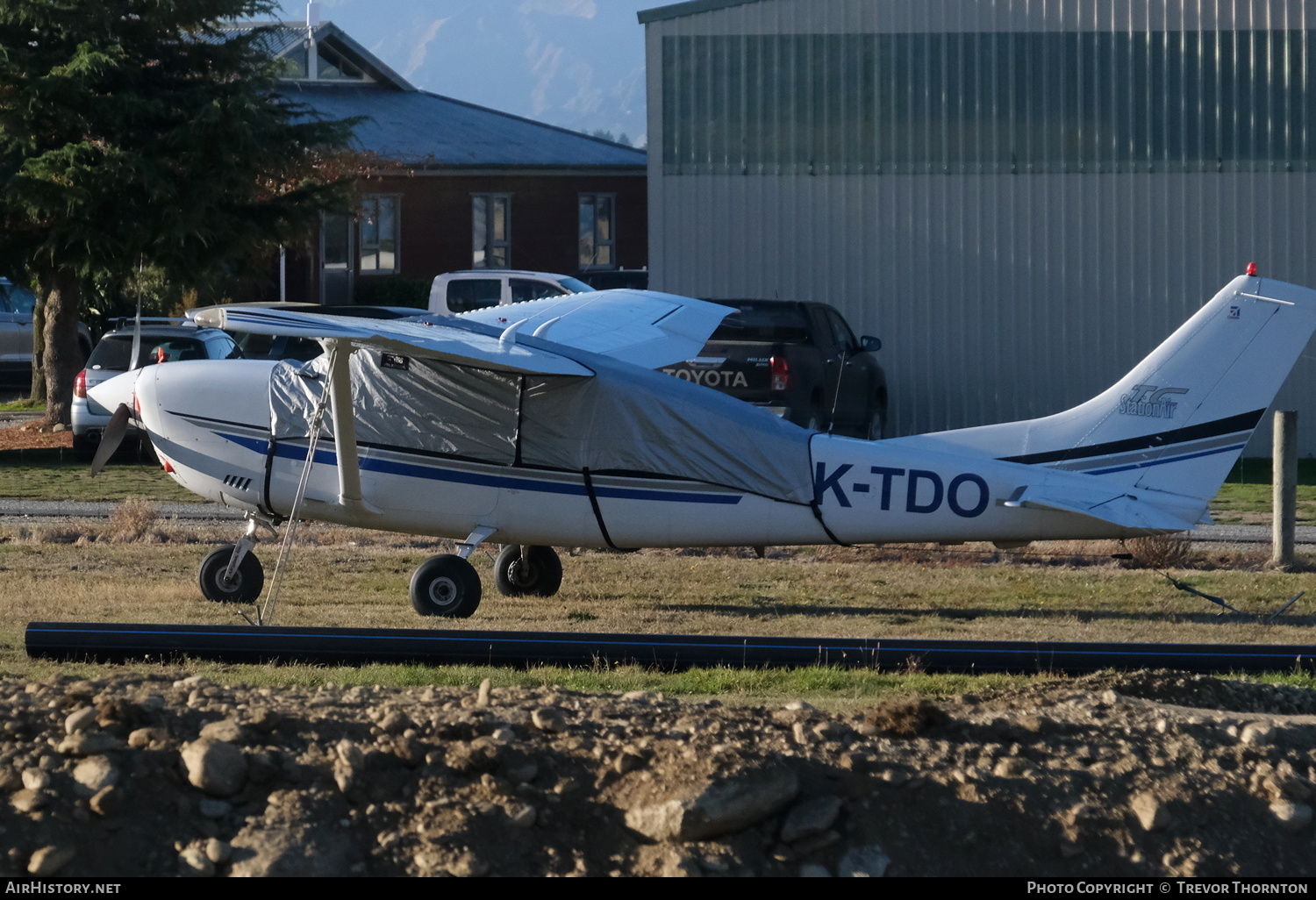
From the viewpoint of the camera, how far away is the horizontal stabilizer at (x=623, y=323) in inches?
422

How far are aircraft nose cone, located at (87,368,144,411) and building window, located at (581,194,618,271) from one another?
28.0m

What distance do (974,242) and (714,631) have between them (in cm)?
1415

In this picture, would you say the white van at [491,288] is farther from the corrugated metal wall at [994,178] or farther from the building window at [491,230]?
the building window at [491,230]

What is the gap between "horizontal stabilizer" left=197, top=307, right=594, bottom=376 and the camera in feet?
26.5

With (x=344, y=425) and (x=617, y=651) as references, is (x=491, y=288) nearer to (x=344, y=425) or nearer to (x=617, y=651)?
(x=344, y=425)

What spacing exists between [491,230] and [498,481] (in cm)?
2917

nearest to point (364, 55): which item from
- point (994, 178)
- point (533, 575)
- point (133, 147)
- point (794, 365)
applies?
point (133, 147)

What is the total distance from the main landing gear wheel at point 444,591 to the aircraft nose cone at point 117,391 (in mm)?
2848

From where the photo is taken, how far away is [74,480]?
18.0 m

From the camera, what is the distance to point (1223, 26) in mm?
21141

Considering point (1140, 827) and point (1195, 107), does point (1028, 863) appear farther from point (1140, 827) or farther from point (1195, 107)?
point (1195, 107)

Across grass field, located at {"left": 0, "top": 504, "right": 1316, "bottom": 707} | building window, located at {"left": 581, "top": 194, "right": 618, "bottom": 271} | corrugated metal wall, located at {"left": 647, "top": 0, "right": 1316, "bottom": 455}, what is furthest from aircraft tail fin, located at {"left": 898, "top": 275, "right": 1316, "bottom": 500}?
building window, located at {"left": 581, "top": 194, "right": 618, "bottom": 271}

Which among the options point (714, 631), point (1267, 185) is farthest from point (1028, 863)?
point (1267, 185)

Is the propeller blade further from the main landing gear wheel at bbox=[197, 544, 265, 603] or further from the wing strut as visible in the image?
the wing strut
